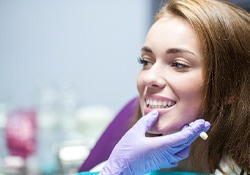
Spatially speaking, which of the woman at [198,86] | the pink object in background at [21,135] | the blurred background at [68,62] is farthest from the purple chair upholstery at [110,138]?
the blurred background at [68,62]

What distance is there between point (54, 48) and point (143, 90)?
5.47 feet

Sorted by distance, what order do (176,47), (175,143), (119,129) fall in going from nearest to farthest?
1. (175,143)
2. (176,47)
3. (119,129)

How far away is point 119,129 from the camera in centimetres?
175

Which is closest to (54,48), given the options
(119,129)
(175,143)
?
(119,129)

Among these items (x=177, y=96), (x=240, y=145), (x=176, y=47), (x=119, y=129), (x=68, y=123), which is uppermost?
→ (x=176, y=47)

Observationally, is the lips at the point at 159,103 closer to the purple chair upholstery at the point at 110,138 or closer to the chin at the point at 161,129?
the chin at the point at 161,129

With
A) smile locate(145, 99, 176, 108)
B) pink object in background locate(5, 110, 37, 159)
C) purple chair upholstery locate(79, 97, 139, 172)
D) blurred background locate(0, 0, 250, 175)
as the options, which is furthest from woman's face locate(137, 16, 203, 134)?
blurred background locate(0, 0, 250, 175)

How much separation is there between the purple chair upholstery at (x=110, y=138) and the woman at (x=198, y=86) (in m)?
0.46

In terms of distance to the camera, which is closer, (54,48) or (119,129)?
(119,129)

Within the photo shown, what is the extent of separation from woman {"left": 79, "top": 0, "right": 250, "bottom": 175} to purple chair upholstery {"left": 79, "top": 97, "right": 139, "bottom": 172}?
463 millimetres

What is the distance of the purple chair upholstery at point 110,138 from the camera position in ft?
5.66

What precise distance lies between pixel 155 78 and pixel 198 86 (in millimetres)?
103

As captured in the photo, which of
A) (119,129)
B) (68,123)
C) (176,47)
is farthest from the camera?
(68,123)

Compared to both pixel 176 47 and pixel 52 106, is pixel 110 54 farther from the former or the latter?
pixel 176 47
